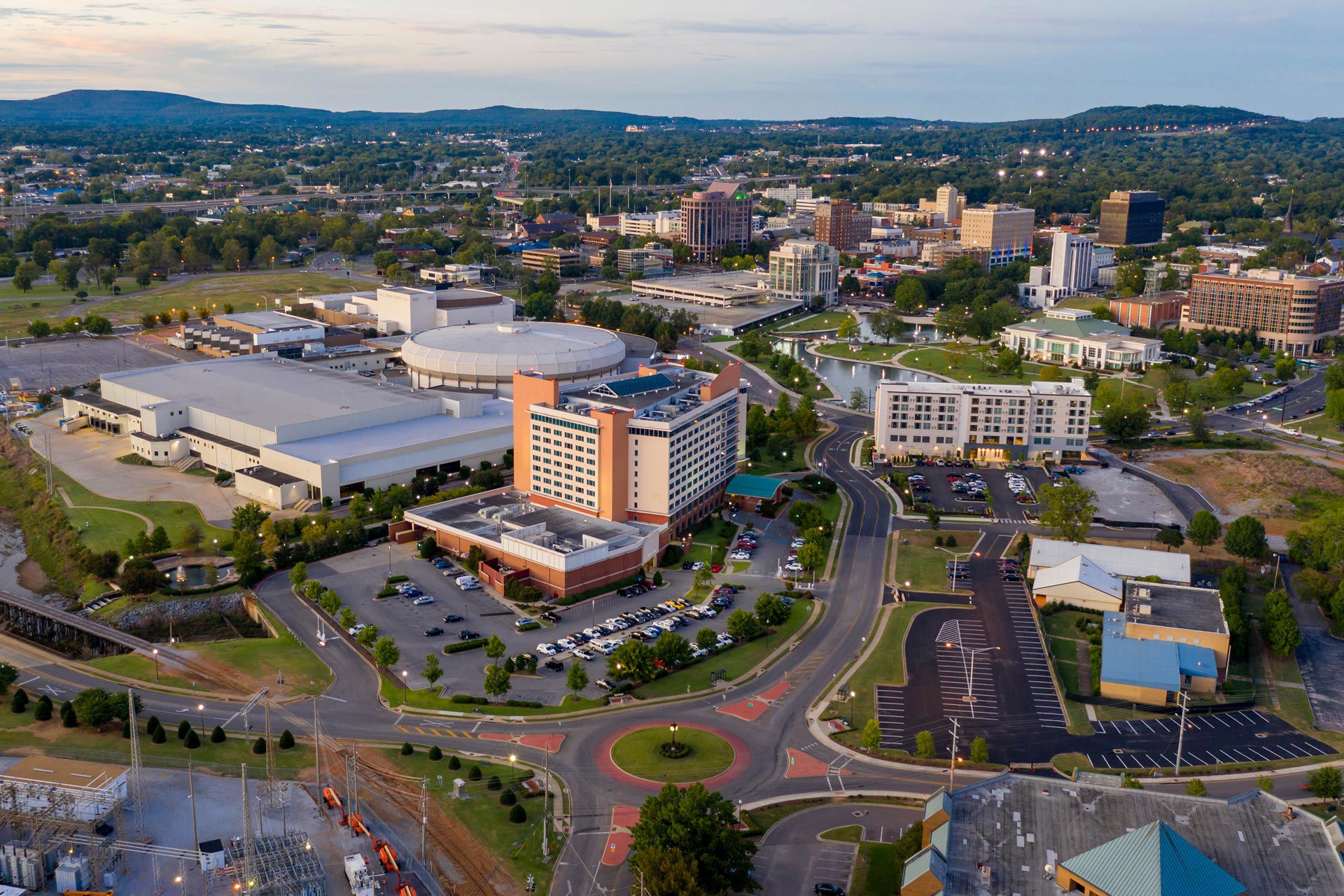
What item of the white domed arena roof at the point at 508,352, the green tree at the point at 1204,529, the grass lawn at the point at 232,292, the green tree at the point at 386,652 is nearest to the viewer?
the green tree at the point at 386,652

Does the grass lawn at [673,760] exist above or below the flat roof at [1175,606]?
below

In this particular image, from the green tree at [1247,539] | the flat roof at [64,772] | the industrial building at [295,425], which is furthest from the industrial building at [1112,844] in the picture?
the industrial building at [295,425]

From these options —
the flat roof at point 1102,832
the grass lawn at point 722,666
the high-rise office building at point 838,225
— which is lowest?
the grass lawn at point 722,666

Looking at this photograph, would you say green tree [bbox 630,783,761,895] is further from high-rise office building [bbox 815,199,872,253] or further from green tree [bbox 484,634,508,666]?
high-rise office building [bbox 815,199,872,253]

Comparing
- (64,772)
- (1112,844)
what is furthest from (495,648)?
(1112,844)

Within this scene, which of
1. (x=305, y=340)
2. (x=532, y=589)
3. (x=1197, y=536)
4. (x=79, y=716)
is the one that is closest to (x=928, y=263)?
(x=305, y=340)

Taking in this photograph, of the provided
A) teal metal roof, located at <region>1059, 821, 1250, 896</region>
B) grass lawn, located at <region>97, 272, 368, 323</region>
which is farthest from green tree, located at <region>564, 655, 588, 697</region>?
grass lawn, located at <region>97, 272, 368, 323</region>

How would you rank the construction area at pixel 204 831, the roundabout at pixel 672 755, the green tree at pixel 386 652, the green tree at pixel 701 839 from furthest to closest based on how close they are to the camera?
the green tree at pixel 386 652 < the roundabout at pixel 672 755 < the construction area at pixel 204 831 < the green tree at pixel 701 839

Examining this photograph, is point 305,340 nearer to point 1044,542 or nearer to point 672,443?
point 672,443

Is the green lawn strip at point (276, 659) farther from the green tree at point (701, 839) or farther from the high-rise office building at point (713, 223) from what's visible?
the high-rise office building at point (713, 223)
